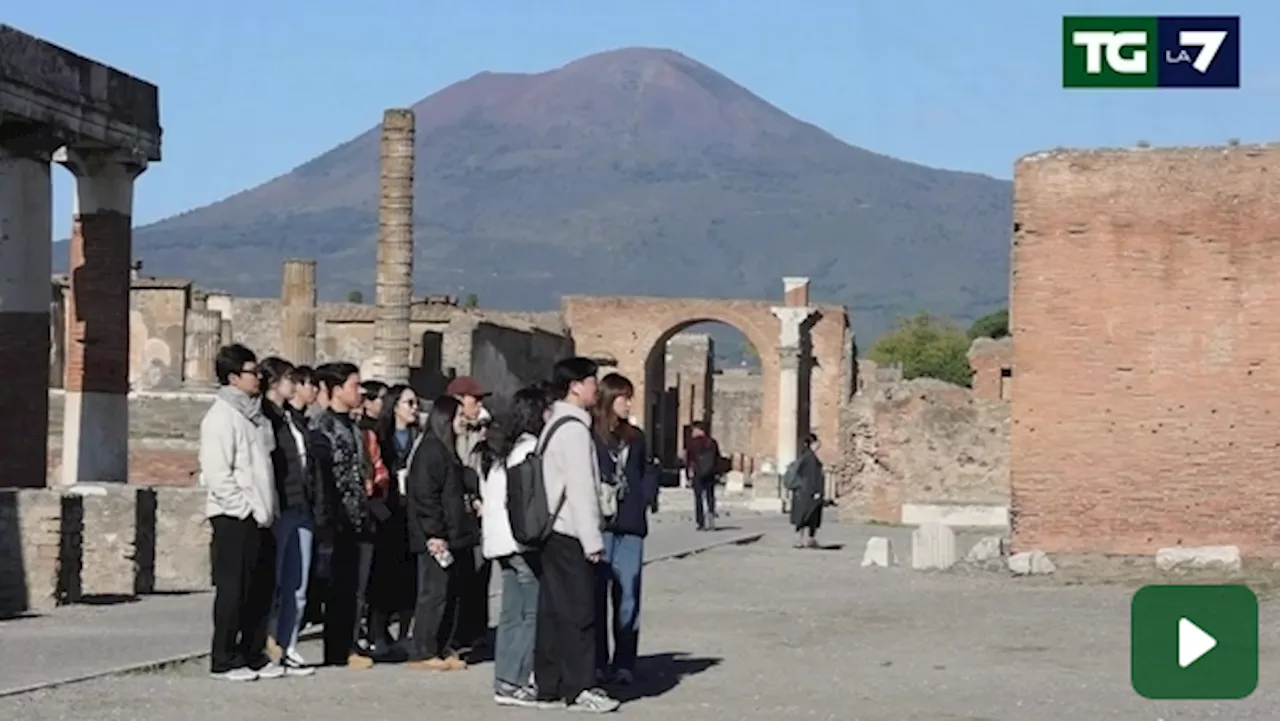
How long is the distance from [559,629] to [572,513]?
2.00ft

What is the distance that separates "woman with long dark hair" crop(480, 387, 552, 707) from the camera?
522 inches

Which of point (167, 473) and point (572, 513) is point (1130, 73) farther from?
point (167, 473)

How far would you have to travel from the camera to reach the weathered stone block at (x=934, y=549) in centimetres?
2681

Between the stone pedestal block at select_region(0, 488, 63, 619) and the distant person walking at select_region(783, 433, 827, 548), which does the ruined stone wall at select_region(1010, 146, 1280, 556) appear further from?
the stone pedestal block at select_region(0, 488, 63, 619)

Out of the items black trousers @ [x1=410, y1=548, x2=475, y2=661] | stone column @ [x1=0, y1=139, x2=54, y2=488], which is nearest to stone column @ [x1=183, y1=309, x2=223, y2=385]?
stone column @ [x1=0, y1=139, x2=54, y2=488]

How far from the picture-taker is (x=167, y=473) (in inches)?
1453

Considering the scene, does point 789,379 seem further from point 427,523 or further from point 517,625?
point 517,625

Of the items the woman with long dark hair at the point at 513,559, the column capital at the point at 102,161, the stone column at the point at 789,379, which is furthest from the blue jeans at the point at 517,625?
the stone column at the point at 789,379

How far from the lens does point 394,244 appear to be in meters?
41.3

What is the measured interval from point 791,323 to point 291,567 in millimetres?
49833

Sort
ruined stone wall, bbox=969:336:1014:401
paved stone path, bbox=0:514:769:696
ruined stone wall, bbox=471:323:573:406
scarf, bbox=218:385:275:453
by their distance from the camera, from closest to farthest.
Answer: scarf, bbox=218:385:275:453, paved stone path, bbox=0:514:769:696, ruined stone wall, bbox=969:336:1014:401, ruined stone wall, bbox=471:323:573:406

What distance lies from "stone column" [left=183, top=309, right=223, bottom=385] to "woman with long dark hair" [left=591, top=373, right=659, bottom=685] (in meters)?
31.5

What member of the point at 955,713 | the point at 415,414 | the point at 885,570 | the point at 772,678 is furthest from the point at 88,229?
the point at 955,713

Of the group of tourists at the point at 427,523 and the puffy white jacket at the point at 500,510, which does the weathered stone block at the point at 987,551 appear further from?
the puffy white jacket at the point at 500,510
